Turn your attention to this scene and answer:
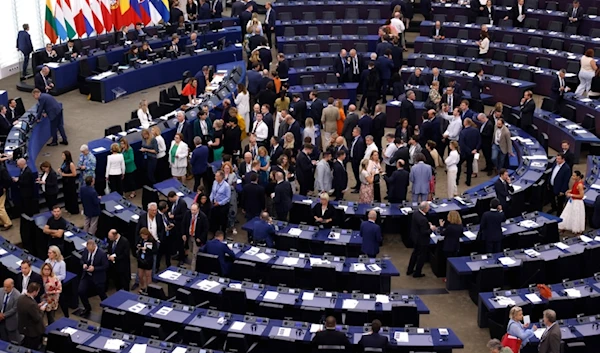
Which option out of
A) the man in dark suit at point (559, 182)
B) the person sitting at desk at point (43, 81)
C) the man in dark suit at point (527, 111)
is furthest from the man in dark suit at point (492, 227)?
the person sitting at desk at point (43, 81)

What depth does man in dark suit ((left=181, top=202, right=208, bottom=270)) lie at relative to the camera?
18750 millimetres

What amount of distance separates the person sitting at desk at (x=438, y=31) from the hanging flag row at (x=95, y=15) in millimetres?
10335

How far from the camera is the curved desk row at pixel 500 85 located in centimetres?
2871

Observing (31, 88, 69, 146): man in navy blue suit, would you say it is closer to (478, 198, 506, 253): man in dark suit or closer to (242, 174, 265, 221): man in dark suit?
(242, 174, 265, 221): man in dark suit

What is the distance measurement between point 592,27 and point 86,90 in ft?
58.3

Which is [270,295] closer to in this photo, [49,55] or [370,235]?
[370,235]

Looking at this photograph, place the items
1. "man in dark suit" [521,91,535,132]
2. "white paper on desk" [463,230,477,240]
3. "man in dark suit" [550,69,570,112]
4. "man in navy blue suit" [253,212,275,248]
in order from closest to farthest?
"man in navy blue suit" [253,212,275,248], "white paper on desk" [463,230,477,240], "man in dark suit" [521,91,535,132], "man in dark suit" [550,69,570,112]

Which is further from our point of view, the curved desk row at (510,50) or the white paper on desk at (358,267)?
the curved desk row at (510,50)

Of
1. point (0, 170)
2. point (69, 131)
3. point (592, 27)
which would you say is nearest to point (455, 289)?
point (0, 170)

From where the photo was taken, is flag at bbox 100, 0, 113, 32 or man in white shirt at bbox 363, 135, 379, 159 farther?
flag at bbox 100, 0, 113, 32

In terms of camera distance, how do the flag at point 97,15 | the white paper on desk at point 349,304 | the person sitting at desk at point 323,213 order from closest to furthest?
1. the white paper on desk at point 349,304
2. the person sitting at desk at point 323,213
3. the flag at point 97,15

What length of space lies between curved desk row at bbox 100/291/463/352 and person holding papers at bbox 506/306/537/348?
3.06 feet

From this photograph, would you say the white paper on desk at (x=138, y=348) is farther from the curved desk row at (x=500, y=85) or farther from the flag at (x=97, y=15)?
the flag at (x=97, y=15)

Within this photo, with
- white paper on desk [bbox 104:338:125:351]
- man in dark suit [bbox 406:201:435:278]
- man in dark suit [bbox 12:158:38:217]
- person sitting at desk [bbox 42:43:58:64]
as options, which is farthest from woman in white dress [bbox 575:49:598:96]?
white paper on desk [bbox 104:338:125:351]
